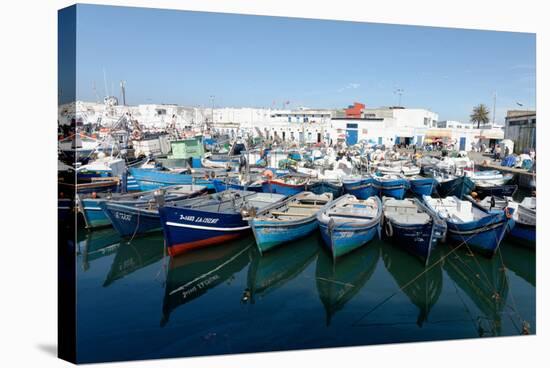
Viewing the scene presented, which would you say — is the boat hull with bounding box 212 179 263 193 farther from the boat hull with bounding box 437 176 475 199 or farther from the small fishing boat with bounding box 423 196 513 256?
the boat hull with bounding box 437 176 475 199

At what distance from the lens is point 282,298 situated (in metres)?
7.35

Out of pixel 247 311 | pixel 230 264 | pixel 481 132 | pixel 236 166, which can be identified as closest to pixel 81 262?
pixel 230 264

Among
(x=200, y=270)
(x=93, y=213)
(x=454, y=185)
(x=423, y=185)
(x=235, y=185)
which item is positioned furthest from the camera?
(x=423, y=185)

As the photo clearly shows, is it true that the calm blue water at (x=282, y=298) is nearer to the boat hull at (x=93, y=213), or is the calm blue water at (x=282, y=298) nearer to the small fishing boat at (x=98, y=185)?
the boat hull at (x=93, y=213)

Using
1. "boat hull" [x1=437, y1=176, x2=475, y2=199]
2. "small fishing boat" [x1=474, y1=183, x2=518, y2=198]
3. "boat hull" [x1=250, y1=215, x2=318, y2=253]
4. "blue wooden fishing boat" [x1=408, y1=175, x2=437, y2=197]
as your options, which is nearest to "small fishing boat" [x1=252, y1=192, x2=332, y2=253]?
"boat hull" [x1=250, y1=215, x2=318, y2=253]

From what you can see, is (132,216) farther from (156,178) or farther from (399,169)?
(399,169)

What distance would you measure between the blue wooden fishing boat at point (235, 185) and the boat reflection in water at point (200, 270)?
355 centimetres

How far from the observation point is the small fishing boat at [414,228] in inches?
334

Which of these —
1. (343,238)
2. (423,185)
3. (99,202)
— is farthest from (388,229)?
(423,185)

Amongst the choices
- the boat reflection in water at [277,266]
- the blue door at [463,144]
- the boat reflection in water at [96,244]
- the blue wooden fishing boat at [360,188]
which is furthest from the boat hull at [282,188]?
the blue door at [463,144]

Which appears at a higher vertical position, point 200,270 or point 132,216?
point 132,216

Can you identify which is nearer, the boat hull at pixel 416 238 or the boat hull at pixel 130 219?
the boat hull at pixel 416 238

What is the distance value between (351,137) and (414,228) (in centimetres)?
1533

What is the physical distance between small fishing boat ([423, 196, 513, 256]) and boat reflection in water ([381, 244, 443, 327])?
56 cm
